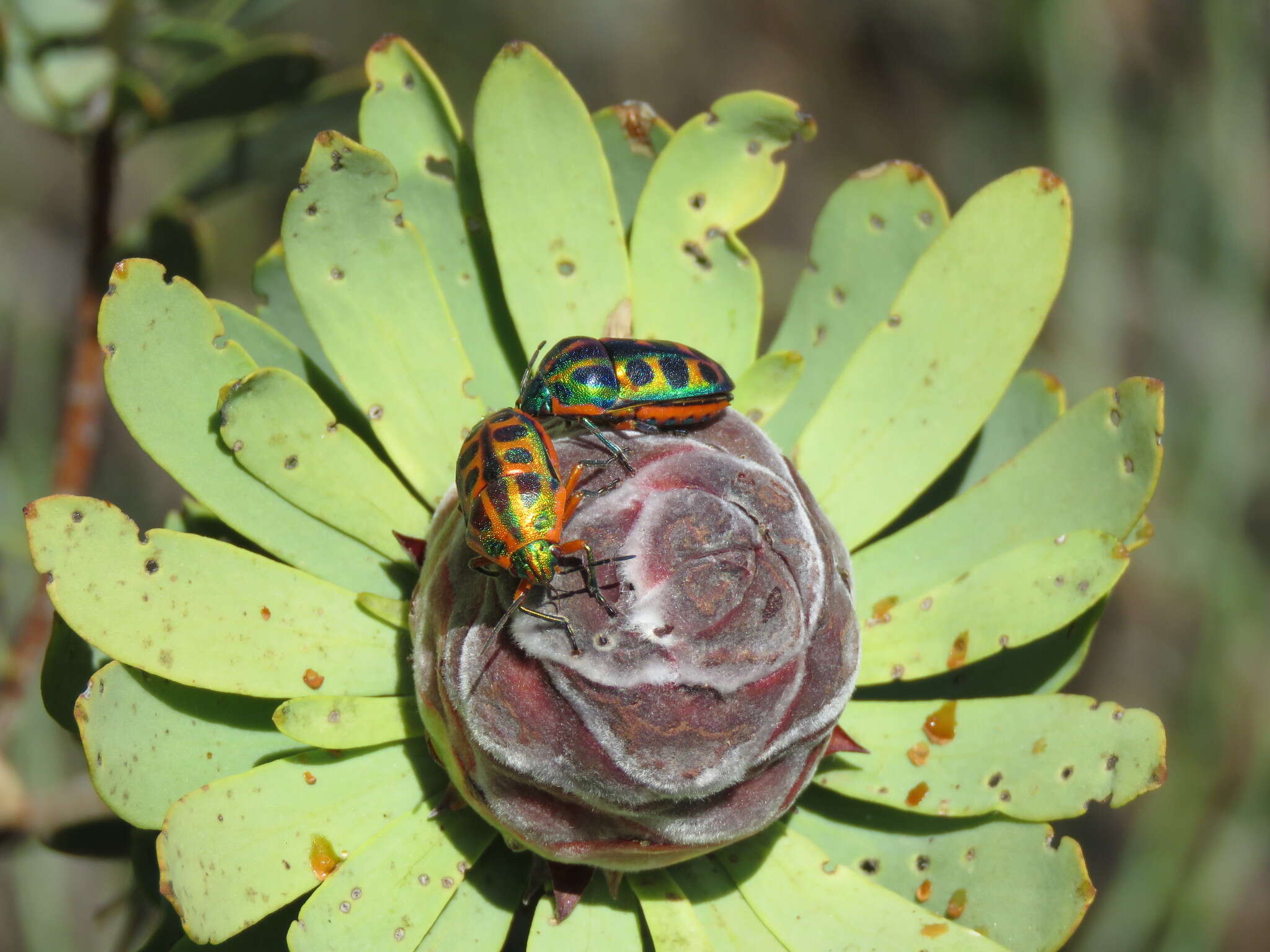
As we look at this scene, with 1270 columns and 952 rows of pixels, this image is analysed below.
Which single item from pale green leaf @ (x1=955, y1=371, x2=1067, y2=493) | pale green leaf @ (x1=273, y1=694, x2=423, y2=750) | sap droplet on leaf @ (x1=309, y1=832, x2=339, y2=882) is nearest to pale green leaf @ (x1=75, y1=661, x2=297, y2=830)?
pale green leaf @ (x1=273, y1=694, x2=423, y2=750)

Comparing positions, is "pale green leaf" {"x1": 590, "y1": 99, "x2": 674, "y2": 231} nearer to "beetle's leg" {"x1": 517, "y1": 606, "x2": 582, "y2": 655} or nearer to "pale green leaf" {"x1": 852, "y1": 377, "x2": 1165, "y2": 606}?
"pale green leaf" {"x1": 852, "y1": 377, "x2": 1165, "y2": 606}

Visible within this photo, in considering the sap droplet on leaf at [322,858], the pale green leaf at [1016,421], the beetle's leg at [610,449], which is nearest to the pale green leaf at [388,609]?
the sap droplet on leaf at [322,858]

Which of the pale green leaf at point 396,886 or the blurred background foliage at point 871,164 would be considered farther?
the blurred background foliage at point 871,164

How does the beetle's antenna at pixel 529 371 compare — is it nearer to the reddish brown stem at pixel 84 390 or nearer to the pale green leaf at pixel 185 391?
the pale green leaf at pixel 185 391

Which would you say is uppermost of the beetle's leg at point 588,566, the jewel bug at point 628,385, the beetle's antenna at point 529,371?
the jewel bug at point 628,385

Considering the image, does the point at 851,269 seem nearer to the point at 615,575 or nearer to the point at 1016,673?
the point at 1016,673

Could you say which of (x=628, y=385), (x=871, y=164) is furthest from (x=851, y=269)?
(x=871, y=164)
